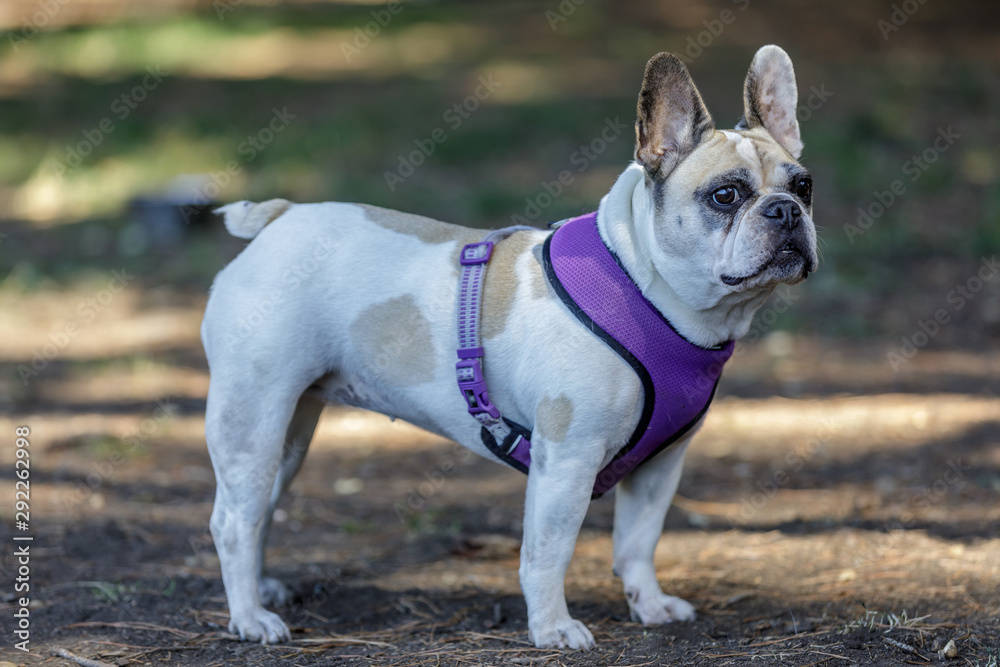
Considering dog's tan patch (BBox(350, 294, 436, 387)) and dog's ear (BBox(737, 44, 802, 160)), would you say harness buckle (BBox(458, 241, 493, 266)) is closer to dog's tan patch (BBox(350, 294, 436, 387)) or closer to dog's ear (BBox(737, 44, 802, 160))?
dog's tan patch (BBox(350, 294, 436, 387))

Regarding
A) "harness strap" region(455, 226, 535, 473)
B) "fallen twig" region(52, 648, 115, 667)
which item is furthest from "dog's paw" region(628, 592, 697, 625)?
"fallen twig" region(52, 648, 115, 667)

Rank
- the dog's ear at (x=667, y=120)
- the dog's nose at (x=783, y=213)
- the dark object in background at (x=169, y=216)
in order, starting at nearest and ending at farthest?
the dog's nose at (x=783, y=213), the dog's ear at (x=667, y=120), the dark object in background at (x=169, y=216)

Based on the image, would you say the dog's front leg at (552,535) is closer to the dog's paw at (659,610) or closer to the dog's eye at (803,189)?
the dog's paw at (659,610)

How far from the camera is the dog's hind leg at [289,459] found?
417 cm

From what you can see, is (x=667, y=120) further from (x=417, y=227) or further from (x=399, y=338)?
(x=399, y=338)

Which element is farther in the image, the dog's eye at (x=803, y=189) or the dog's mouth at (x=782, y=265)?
the dog's eye at (x=803, y=189)

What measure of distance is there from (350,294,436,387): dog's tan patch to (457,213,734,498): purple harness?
157mm

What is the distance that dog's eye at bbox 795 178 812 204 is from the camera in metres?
3.41

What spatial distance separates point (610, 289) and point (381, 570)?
73.5 inches

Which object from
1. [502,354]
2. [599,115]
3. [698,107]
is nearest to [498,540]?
[502,354]

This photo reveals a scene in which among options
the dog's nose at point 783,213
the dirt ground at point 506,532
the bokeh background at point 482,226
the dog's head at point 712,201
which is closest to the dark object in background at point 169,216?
the bokeh background at point 482,226

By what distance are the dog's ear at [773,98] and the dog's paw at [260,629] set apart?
2.50m

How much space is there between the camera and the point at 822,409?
20.8 ft

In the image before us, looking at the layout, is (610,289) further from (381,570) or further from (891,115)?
(891,115)
